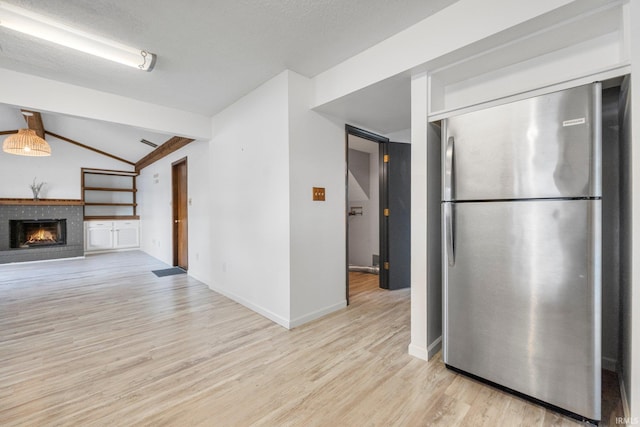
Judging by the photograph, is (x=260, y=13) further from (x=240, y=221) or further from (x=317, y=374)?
(x=317, y=374)

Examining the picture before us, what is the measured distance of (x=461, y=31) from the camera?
5.69 feet

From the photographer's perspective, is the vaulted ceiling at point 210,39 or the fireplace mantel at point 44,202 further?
the fireplace mantel at point 44,202

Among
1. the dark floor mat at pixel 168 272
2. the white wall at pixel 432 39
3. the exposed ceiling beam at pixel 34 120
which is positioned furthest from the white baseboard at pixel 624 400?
the exposed ceiling beam at pixel 34 120

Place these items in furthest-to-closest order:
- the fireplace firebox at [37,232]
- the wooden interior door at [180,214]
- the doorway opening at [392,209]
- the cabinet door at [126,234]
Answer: the cabinet door at [126,234] < the fireplace firebox at [37,232] < the wooden interior door at [180,214] < the doorway opening at [392,209]

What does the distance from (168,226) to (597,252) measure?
655 centimetres

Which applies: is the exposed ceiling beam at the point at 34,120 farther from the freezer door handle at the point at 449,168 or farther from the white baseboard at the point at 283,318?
the freezer door handle at the point at 449,168

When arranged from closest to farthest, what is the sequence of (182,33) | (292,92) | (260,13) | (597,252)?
(597,252), (260,13), (182,33), (292,92)

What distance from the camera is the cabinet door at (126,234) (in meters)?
7.68

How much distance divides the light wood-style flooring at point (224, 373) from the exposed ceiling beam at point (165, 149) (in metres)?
2.86

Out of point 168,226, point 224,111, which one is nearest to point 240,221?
point 224,111

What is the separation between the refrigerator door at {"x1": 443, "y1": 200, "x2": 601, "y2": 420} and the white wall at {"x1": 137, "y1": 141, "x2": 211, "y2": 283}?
11.5 feet

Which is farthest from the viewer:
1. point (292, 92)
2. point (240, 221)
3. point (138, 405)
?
point (240, 221)

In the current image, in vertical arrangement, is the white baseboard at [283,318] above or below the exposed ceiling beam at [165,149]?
below

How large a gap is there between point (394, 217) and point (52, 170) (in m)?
8.34
